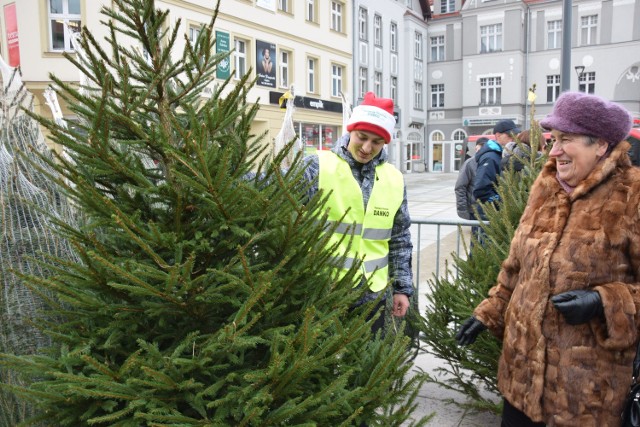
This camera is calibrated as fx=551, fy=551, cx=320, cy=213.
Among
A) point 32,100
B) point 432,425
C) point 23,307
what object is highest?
point 32,100

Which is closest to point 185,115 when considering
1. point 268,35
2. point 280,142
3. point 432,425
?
point 432,425

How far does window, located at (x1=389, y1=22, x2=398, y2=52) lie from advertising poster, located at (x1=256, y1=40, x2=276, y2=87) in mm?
12953

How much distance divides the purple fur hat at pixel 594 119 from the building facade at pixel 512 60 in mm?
34574

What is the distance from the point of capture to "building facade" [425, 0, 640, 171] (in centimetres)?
3350

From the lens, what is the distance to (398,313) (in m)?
2.95

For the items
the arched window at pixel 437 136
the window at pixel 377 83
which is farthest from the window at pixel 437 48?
the window at pixel 377 83

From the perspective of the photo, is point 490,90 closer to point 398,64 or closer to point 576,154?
point 398,64

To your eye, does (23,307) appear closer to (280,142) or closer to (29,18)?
(280,142)

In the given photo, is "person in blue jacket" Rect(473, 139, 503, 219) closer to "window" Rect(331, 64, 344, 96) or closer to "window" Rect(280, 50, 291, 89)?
"window" Rect(280, 50, 291, 89)

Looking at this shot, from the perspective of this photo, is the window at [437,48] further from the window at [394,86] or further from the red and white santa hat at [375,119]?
the red and white santa hat at [375,119]

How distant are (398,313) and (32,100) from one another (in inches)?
78.5

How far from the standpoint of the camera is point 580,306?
1.97 meters

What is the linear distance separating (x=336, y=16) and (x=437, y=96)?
46.4 feet

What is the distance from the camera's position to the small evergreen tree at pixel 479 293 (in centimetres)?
309
